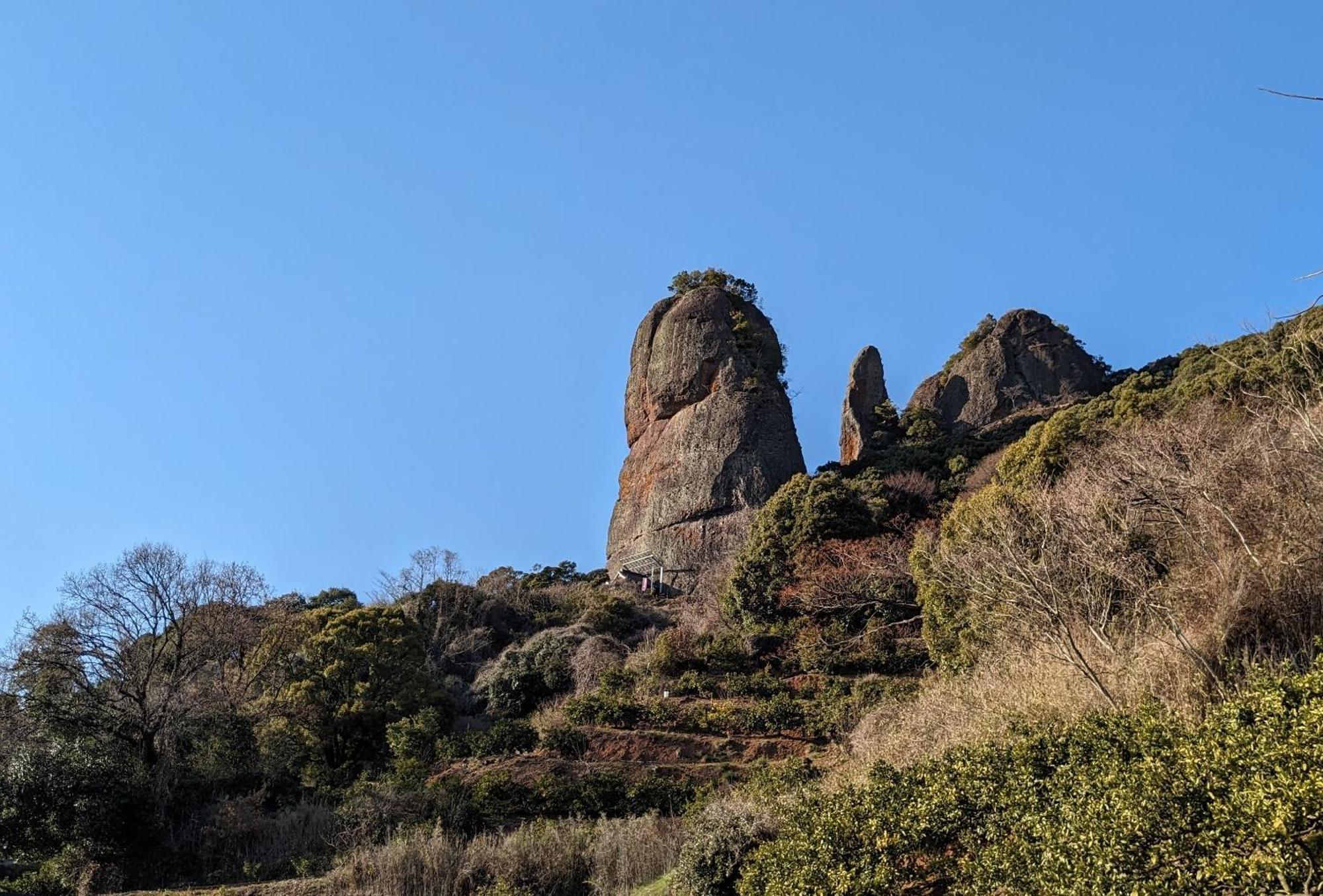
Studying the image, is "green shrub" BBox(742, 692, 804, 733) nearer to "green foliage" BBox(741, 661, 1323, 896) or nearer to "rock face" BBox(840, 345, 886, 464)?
"green foliage" BBox(741, 661, 1323, 896)

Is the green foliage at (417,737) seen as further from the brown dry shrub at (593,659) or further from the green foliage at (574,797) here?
the brown dry shrub at (593,659)

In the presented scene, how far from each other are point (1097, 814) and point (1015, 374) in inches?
1717

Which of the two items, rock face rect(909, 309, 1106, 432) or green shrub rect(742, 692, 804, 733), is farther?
rock face rect(909, 309, 1106, 432)

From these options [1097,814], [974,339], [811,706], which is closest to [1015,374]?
[974,339]

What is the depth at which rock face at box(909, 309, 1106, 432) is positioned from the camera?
145 ft

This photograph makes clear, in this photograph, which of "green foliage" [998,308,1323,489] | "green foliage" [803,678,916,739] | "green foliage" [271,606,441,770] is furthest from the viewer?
"green foliage" [271,606,441,770]

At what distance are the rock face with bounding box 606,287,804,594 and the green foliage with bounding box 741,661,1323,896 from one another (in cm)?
2116

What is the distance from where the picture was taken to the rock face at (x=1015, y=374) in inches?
1742

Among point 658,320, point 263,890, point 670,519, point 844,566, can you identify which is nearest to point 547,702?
point 844,566

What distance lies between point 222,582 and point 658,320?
24.7 metres

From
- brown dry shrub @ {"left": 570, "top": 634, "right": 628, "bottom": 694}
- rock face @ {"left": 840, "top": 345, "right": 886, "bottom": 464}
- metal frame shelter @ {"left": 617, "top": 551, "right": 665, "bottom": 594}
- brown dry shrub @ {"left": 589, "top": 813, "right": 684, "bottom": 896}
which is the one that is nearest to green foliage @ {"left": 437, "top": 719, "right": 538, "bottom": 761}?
brown dry shrub @ {"left": 570, "top": 634, "right": 628, "bottom": 694}

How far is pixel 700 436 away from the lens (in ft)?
116

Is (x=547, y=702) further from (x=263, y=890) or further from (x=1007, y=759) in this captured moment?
(x=1007, y=759)

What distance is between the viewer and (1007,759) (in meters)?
6.81
